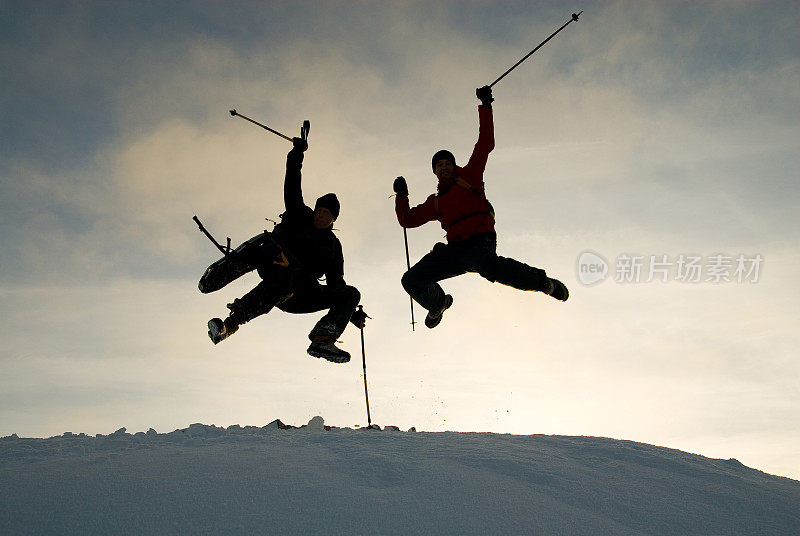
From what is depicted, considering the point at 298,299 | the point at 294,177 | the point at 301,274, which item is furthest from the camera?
the point at 298,299

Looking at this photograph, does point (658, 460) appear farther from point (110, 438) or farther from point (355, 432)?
point (110, 438)

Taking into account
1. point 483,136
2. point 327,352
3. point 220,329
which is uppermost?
point 483,136

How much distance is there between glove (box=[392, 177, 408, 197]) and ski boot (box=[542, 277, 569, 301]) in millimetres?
2259

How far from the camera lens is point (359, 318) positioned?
8297 millimetres

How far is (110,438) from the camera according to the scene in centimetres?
584

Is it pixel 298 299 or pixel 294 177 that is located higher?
pixel 294 177

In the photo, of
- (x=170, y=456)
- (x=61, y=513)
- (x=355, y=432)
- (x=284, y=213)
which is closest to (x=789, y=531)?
(x=355, y=432)

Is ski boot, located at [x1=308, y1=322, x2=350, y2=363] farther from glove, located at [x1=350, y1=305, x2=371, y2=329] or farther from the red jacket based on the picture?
the red jacket

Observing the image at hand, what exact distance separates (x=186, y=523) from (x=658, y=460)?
14.2 feet

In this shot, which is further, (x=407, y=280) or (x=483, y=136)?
(x=407, y=280)

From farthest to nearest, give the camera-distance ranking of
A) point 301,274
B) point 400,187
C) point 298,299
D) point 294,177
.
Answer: point 400,187 < point 298,299 < point 301,274 < point 294,177

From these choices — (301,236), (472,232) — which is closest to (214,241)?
(301,236)

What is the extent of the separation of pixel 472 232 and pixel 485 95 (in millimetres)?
1671

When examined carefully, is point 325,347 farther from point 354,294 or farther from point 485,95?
point 485,95
